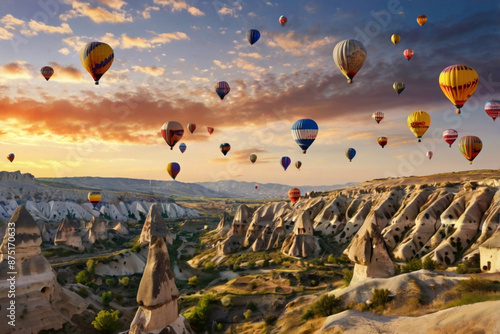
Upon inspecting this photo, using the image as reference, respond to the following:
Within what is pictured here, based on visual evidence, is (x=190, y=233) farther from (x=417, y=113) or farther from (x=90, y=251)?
(x=417, y=113)

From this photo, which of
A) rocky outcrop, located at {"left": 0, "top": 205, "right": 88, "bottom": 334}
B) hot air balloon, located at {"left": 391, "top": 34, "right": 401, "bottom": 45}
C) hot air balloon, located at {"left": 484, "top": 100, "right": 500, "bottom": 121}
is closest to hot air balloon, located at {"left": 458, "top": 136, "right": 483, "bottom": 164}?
hot air balloon, located at {"left": 484, "top": 100, "right": 500, "bottom": 121}

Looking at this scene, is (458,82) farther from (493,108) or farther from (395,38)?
(395,38)

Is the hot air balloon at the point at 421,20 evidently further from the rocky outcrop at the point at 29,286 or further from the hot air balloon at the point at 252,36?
the rocky outcrop at the point at 29,286

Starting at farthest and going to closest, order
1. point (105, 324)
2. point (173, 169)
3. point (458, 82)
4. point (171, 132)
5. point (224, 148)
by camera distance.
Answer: point (224, 148) → point (173, 169) → point (171, 132) → point (458, 82) → point (105, 324)

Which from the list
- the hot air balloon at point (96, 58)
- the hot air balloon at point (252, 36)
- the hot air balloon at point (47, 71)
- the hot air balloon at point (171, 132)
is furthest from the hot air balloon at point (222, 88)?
the hot air balloon at point (47, 71)

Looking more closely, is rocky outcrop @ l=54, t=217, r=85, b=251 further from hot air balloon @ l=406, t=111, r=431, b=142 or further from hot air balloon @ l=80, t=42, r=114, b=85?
hot air balloon @ l=406, t=111, r=431, b=142

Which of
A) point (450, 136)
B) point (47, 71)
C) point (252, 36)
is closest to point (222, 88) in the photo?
point (252, 36)
